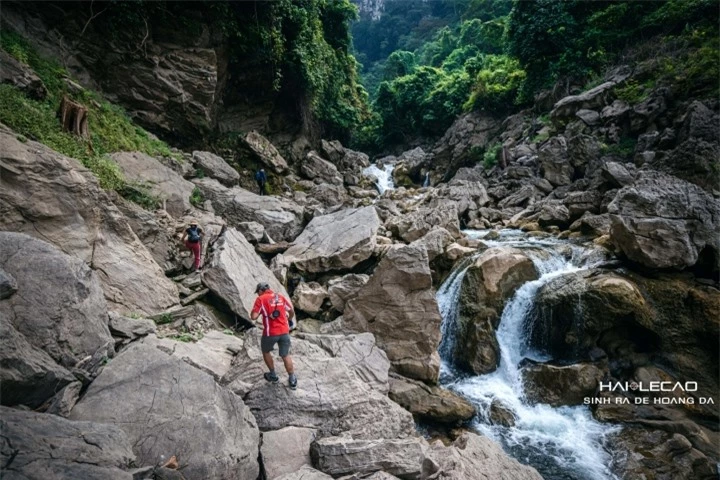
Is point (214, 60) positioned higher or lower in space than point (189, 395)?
higher

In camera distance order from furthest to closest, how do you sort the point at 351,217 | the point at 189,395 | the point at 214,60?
the point at 214,60 → the point at 351,217 → the point at 189,395

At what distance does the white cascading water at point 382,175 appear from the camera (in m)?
33.1

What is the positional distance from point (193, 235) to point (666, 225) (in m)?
13.7

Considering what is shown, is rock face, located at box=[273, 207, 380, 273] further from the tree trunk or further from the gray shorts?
the tree trunk

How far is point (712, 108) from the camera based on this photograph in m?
16.5

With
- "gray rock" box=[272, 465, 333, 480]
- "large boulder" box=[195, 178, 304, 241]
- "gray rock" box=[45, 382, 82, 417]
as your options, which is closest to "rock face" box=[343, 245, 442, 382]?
"gray rock" box=[272, 465, 333, 480]

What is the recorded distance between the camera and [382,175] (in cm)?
3550

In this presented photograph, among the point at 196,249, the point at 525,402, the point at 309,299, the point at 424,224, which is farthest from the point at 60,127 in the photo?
the point at 525,402

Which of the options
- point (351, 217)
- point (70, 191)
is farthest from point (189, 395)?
point (351, 217)

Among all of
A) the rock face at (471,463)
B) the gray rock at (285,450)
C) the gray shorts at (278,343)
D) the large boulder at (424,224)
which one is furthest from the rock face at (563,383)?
the gray shorts at (278,343)

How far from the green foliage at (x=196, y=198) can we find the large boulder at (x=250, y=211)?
345 millimetres

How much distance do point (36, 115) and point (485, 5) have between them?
60100mm

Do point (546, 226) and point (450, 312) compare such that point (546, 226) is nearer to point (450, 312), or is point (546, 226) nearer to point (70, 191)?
point (450, 312)

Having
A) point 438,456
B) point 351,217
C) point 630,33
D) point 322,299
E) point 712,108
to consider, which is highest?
point 630,33
